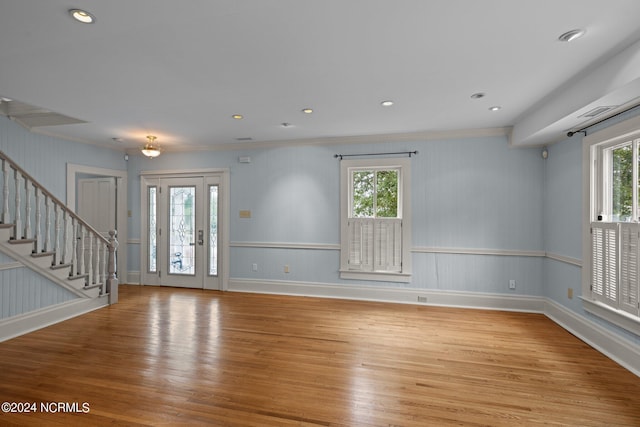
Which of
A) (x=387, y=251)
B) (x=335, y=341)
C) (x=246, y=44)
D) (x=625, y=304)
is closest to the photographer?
(x=246, y=44)

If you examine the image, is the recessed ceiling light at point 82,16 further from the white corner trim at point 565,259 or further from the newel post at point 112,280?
the white corner trim at point 565,259

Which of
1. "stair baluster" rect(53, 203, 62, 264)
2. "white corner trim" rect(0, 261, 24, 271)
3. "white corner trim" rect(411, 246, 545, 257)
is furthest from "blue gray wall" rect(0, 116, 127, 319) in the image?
"white corner trim" rect(411, 246, 545, 257)

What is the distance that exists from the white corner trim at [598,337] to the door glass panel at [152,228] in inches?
259

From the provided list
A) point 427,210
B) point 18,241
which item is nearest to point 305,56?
point 427,210

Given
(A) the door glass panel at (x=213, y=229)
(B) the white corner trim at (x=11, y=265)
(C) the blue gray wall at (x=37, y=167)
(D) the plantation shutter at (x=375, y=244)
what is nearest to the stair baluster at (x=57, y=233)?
(C) the blue gray wall at (x=37, y=167)

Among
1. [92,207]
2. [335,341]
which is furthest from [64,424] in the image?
[92,207]

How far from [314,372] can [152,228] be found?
477 centimetres

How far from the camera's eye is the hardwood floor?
7.22ft

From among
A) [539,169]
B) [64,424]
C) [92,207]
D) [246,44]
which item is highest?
[246,44]

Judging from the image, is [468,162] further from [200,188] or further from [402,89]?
[200,188]

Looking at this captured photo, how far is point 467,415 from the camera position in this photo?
2.19 metres

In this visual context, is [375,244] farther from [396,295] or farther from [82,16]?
[82,16]

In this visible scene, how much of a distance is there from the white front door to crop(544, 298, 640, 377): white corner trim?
17.3 ft

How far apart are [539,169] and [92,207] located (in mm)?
7736
